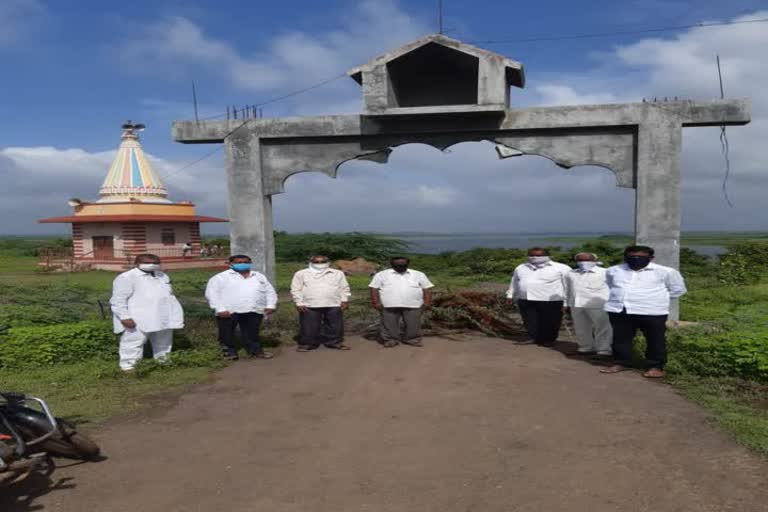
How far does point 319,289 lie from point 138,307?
7.97 ft

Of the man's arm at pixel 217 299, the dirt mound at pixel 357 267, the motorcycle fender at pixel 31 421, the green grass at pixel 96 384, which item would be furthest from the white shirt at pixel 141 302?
the dirt mound at pixel 357 267

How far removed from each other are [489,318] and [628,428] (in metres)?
4.71

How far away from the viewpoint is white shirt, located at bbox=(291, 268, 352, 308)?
8.83 m

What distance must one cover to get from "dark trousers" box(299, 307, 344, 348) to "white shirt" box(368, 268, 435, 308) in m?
0.71

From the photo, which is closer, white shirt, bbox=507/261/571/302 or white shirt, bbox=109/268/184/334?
white shirt, bbox=109/268/184/334

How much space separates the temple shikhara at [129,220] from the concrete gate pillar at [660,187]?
82.0 feet

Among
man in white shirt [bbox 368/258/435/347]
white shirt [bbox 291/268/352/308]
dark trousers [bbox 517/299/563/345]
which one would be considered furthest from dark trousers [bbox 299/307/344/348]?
dark trousers [bbox 517/299/563/345]

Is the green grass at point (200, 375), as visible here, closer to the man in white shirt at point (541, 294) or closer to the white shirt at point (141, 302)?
the white shirt at point (141, 302)

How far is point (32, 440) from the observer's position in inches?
169

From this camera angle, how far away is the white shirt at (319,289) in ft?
29.0

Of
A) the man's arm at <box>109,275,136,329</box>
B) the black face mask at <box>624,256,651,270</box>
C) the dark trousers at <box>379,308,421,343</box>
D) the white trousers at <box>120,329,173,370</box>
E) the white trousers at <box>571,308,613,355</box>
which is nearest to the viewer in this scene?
the black face mask at <box>624,256,651,270</box>

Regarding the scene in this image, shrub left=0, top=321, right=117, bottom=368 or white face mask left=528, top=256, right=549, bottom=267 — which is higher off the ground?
white face mask left=528, top=256, right=549, bottom=267

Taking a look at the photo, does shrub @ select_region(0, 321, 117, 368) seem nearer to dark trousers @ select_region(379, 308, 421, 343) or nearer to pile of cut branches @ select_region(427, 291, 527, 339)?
dark trousers @ select_region(379, 308, 421, 343)

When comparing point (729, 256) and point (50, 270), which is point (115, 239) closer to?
point (50, 270)
